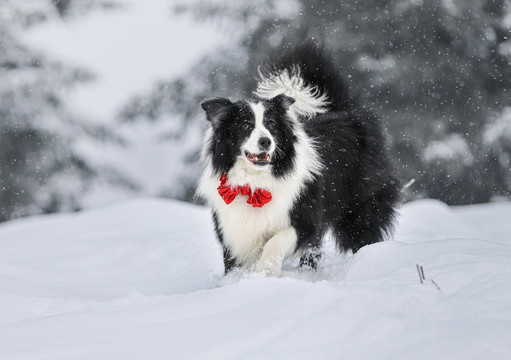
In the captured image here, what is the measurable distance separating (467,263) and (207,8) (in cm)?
1135

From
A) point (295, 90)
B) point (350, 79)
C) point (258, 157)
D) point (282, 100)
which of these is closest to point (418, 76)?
point (350, 79)

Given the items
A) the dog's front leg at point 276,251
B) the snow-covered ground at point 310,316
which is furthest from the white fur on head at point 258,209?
the snow-covered ground at point 310,316

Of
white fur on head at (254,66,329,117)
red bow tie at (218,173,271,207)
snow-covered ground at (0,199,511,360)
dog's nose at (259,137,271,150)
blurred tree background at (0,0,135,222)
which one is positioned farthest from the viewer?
blurred tree background at (0,0,135,222)

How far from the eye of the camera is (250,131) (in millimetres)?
4223

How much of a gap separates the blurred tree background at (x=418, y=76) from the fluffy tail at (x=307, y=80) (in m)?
7.18

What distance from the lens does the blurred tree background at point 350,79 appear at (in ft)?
41.0

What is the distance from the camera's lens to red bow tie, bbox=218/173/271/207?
169 inches

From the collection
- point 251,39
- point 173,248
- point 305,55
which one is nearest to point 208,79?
point 251,39

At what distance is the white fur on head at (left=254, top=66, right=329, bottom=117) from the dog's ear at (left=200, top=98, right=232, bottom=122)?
2.59 feet

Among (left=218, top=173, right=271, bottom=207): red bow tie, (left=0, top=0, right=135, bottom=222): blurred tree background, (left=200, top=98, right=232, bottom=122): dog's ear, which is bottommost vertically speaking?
(left=0, top=0, right=135, bottom=222): blurred tree background

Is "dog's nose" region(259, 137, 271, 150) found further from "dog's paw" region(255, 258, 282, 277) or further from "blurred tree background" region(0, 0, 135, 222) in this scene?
"blurred tree background" region(0, 0, 135, 222)

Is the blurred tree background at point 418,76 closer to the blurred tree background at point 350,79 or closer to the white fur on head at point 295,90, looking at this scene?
the blurred tree background at point 350,79

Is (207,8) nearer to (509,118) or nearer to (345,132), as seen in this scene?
(509,118)

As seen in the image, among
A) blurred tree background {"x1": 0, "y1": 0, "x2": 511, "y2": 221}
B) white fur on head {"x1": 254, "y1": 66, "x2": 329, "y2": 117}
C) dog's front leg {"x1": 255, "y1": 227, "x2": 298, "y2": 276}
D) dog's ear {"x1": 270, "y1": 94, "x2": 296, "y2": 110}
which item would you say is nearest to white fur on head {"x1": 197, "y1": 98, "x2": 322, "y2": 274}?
Result: dog's front leg {"x1": 255, "y1": 227, "x2": 298, "y2": 276}
